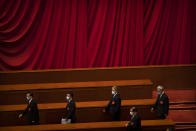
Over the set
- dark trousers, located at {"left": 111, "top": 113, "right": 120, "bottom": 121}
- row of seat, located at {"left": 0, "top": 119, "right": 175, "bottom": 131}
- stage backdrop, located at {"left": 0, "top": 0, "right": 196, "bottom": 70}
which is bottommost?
row of seat, located at {"left": 0, "top": 119, "right": 175, "bottom": 131}

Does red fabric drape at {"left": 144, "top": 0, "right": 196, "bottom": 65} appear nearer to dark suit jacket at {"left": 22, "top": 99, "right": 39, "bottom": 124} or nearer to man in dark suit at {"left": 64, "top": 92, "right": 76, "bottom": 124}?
man in dark suit at {"left": 64, "top": 92, "right": 76, "bottom": 124}

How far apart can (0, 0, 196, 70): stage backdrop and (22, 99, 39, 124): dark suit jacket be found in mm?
2255

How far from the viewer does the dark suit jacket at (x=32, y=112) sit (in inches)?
261

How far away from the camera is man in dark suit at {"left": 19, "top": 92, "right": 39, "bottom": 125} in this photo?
6.63m

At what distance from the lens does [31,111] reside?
6.63 meters

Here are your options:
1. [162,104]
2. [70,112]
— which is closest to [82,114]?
[70,112]

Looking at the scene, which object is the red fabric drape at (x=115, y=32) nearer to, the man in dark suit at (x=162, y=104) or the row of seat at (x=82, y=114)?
the row of seat at (x=82, y=114)

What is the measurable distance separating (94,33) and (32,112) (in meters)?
3.03

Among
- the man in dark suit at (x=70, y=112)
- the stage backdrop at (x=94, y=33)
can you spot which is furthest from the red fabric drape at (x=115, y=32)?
the man in dark suit at (x=70, y=112)

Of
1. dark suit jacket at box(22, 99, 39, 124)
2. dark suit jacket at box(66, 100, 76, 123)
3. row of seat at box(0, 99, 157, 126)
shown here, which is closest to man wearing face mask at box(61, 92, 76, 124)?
dark suit jacket at box(66, 100, 76, 123)

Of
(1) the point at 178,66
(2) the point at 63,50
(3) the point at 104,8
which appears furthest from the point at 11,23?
(1) the point at 178,66

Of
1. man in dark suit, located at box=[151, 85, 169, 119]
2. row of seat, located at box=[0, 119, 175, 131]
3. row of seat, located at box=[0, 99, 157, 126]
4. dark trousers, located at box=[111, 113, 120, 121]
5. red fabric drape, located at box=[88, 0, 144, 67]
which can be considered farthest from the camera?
red fabric drape, located at box=[88, 0, 144, 67]

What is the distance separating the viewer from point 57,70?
8609 millimetres

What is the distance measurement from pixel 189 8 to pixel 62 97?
4165mm
